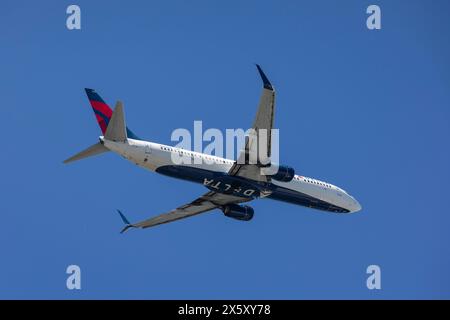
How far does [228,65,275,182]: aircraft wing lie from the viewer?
60.3 meters

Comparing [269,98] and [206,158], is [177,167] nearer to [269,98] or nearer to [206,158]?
[206,158]

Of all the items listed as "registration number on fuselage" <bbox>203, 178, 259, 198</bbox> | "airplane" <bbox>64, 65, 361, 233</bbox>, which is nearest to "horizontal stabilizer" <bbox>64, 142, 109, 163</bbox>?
"airplane" <bbox>64, 65, 361, 233</bbox>

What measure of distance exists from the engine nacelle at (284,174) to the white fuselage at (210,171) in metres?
3.07

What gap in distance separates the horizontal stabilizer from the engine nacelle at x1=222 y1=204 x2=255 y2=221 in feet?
44.9

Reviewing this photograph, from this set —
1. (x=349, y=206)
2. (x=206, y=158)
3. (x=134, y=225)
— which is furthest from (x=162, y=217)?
(x=349, y=206)

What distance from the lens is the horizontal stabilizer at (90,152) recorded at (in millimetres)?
64250

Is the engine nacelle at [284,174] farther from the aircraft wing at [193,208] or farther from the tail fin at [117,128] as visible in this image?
the tail fin at [117,128]

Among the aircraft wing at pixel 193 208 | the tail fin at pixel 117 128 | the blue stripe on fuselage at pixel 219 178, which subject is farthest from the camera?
the aircraft wing at pixel 193 208

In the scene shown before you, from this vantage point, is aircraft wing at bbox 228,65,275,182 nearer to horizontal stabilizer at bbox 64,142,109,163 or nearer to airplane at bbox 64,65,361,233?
airplane at bbox 64,65,361,233

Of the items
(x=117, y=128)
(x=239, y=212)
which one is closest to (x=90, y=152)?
(x=117, y=128)

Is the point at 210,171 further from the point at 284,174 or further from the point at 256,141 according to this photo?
the point at 256,141

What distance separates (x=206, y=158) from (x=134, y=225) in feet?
32.9

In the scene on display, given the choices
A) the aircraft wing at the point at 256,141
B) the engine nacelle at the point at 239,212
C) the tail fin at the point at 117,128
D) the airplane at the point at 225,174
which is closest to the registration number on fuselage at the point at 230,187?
the airplane at the point at 225,174

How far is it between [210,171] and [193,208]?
26.2ft
